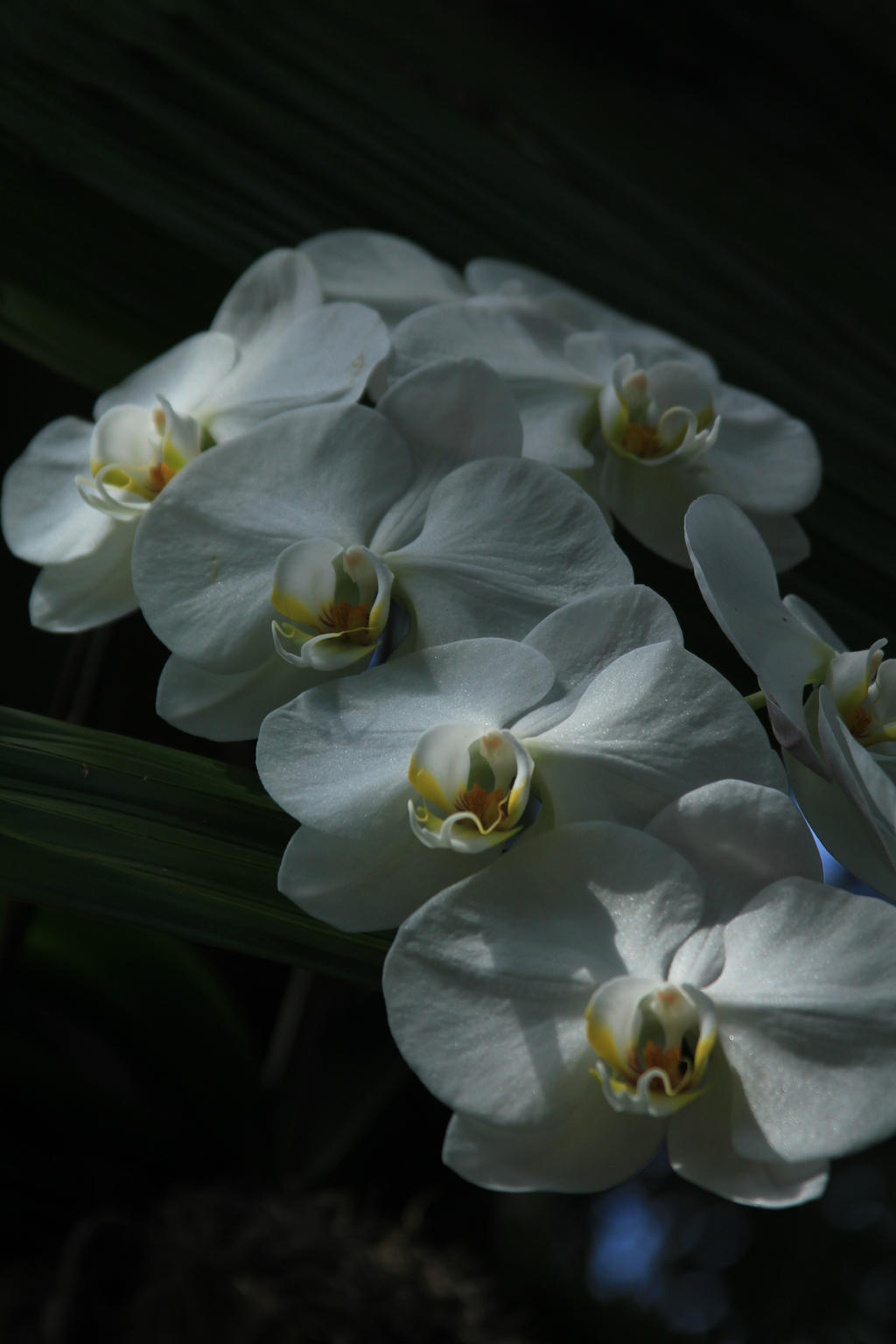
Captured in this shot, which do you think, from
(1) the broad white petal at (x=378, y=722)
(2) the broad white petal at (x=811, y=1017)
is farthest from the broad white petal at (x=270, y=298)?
(2) the broad white petal at (x=811, y=1017)

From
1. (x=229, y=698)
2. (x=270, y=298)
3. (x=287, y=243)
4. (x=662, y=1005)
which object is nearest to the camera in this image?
(x=662, y=1005)

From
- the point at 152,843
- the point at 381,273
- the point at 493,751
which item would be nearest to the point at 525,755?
the point at 493,751

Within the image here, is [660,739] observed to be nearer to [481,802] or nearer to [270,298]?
[481,802]

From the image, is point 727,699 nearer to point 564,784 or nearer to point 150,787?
point 564,784

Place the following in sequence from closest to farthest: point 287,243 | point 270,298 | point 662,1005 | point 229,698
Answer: point 662,1005 → point 229,698 → point 270,298 → point 287,243

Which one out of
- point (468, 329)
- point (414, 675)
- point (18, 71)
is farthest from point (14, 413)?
point (414, 675)

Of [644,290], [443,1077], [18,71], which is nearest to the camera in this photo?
[443,1077]

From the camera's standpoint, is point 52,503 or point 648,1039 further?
point 52,503
